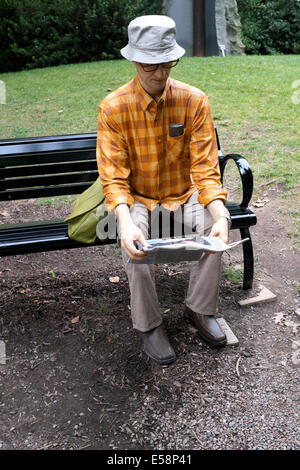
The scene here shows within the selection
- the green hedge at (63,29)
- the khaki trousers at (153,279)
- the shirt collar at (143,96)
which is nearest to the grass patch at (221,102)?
the green hedge at (63,29)

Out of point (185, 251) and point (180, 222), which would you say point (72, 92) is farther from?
point (185, 251)

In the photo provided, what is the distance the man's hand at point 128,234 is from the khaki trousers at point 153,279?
150 millimetres

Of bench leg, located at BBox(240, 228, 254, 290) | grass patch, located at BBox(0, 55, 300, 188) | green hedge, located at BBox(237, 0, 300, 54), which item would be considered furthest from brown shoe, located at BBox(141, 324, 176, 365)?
green hedge, located at BBox(237, 0, 300, 54)

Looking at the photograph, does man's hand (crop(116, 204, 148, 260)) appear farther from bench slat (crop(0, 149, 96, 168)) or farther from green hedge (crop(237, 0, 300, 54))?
green hedge (crop(237, 0, 300, 54))

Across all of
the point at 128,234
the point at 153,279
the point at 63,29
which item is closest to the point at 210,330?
the point at 153,279

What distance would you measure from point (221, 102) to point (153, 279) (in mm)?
5123

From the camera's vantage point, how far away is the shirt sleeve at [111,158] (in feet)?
8.55

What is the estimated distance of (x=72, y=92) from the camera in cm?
848

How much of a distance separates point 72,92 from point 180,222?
6.26 meters

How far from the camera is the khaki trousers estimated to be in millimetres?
2541

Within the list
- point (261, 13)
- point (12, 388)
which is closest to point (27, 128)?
point (12, 388)

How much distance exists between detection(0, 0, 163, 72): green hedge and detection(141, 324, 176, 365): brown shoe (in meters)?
10.6

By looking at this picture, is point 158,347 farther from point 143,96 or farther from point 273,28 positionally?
point 273,28

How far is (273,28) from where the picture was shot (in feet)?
51.4
